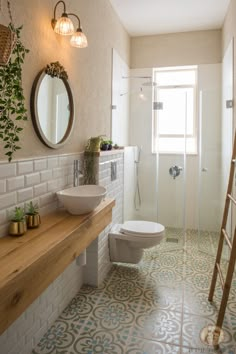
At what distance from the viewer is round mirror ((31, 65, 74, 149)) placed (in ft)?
5.55

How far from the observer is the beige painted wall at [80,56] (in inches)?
63.2

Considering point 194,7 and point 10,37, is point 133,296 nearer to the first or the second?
point 10,37

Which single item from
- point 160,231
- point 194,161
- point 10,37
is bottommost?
point 160,231

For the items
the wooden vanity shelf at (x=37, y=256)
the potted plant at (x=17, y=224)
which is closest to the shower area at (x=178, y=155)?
the wooden vanity shelf at (x=37, y=256)

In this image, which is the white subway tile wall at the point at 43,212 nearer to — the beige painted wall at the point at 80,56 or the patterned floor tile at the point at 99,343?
the beige painted wall at the point at 80,56

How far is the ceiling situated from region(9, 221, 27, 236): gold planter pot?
9.21 feet

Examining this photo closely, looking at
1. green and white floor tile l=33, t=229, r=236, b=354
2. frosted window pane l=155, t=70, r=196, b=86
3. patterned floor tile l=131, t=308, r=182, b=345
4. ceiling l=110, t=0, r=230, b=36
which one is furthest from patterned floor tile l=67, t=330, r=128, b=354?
frosted window pane l=155, t=70, r=196, b=86

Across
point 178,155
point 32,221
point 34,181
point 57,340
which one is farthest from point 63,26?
point 178,155

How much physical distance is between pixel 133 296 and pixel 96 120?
1659mm

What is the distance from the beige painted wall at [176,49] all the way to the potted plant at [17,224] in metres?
3.35

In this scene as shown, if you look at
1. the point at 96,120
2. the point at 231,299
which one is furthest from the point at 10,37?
the point at 231,299

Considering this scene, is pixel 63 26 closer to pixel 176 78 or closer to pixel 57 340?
pixel 57 340

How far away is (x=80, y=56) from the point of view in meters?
2.31

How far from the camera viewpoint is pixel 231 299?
232 cm
